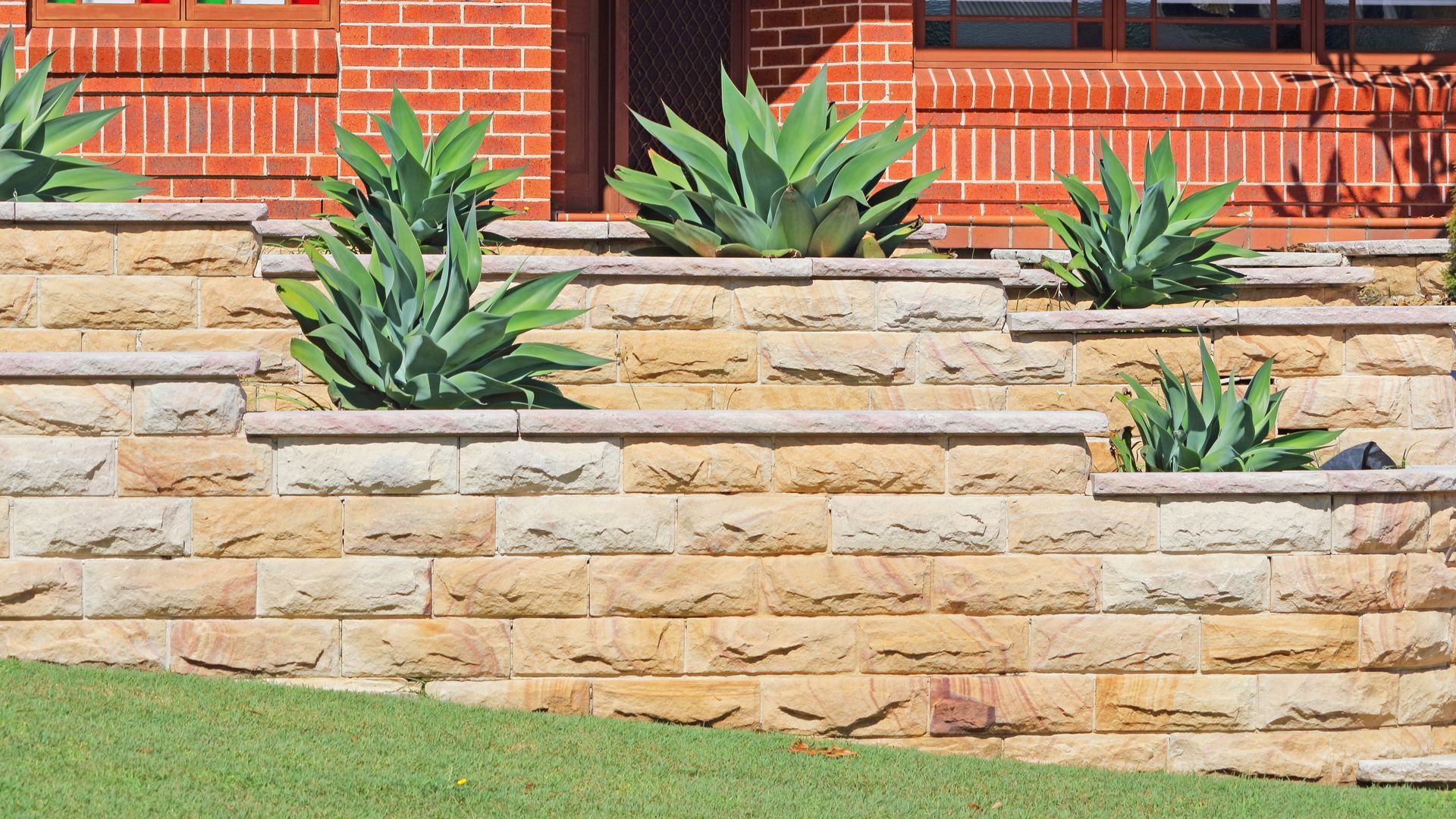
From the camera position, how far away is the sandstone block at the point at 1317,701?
565 cm

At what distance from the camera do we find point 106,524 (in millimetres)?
5383

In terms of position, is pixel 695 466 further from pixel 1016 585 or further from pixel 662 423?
pixel 1016 585

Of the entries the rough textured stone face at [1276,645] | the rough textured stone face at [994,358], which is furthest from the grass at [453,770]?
the rough textured stone face at [994,358]

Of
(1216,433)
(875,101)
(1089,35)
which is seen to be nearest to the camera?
(1216,433)

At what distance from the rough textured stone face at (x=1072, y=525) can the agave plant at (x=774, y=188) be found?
184 centimetres

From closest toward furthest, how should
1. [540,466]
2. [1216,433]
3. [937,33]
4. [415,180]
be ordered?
1. [540,466]
2. [1216,433]
3. [415,180]
4. [937,33]

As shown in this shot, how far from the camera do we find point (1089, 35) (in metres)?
10.9

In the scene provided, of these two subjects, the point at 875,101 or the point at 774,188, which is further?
the point at 875,101

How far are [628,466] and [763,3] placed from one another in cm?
617

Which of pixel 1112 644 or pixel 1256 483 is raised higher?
pixel 1256 483

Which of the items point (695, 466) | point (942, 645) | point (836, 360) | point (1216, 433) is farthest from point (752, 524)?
point (1216, 433)

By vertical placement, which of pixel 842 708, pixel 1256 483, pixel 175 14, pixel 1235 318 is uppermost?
pixel 175 14

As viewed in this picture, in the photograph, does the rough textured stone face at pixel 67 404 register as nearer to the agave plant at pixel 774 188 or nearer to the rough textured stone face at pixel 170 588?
the rough textured stone face at pixel 170 588

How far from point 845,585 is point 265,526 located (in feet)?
6.84
